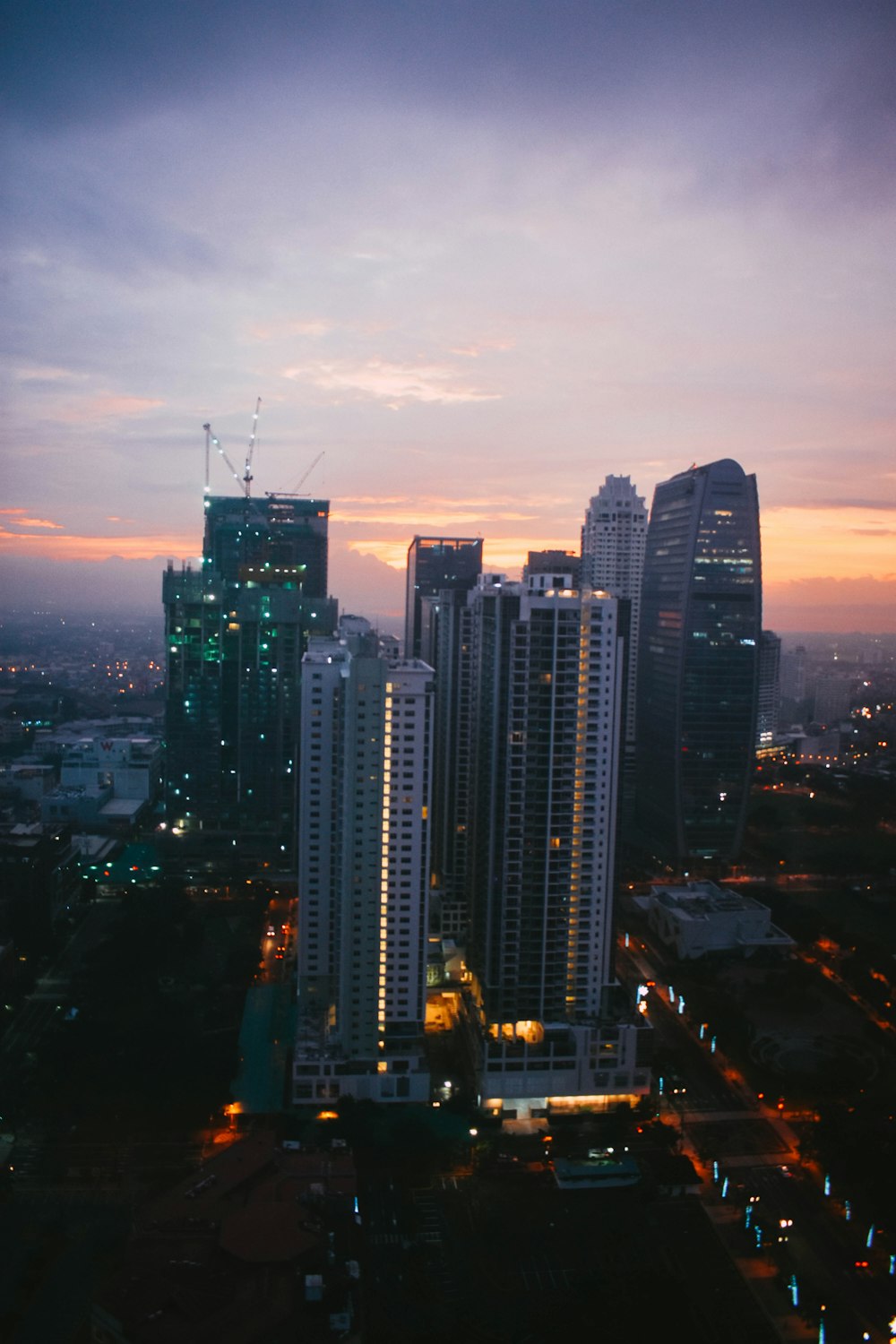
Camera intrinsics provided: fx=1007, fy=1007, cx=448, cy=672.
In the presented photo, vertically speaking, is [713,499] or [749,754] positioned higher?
[713,499]

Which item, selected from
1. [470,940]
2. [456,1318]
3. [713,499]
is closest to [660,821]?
[713,499]

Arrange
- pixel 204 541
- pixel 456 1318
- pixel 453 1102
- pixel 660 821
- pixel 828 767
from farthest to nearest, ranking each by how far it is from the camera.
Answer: pixel 828 767 → pixel 204 541 → pixel 660 821 → pixel 453 1102 → pixel 456 1318

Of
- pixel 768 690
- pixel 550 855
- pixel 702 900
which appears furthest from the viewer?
pixel 768 690

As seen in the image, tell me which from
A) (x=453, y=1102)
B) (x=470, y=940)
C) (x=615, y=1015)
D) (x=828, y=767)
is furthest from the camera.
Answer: (x=828, y=767)

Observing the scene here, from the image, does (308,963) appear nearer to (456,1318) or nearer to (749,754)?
(456,1318)

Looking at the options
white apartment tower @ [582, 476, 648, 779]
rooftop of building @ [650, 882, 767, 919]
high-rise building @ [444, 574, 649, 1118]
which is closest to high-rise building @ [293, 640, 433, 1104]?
high-rise building @ [444, 574, 649, 1118]

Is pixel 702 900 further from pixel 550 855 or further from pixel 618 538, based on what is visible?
A: pixel 618 538

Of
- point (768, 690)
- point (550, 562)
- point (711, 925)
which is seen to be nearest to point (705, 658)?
point (711, 925)
